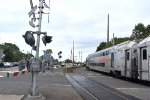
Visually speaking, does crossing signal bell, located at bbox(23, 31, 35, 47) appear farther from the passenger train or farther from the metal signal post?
the passenger train

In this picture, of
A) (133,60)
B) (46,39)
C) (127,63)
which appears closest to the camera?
(46,39)

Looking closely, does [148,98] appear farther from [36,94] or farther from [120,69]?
[120,69]

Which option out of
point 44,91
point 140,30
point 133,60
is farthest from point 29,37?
point 140,30

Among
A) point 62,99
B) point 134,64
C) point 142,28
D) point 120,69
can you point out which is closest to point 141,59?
point 134,64

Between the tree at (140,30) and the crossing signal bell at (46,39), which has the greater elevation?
the tree at (140,30)

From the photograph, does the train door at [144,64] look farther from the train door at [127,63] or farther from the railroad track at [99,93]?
the train door at [127,63]

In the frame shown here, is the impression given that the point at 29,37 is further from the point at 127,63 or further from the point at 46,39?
the point at 127,63

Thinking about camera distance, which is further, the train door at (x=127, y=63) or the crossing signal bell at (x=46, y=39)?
the train door at (x=127, y=63)

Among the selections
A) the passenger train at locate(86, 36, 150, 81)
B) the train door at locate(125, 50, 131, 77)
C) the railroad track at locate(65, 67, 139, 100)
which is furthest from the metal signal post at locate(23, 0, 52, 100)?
the train door at locate(125, 50, 131, 77)

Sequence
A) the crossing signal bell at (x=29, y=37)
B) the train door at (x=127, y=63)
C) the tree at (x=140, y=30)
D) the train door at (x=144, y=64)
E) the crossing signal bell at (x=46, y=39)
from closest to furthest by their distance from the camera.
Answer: the crossing signal bell at (x=29, y=37)
the crossing signal bell at (x=46, y=39)
the train door at (x=144, y=64)
the train door at (x=127, y=63)
the tree at (x=140, y=30)

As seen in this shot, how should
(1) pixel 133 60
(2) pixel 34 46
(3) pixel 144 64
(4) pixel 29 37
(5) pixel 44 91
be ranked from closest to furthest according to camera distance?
(4) pixel 29 37 < (2) pixel 34 46 < (5) pixel 44 91 < (3) pixel 144 64 < (1) pixel 133 60

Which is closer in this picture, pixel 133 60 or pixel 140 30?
pixel 133 60

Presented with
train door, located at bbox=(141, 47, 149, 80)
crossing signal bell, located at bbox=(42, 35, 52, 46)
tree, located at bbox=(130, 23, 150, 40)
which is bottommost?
train door, located at bbox=(141, 47, 149, 80)

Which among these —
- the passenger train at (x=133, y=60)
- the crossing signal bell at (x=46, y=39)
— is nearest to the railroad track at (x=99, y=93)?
the passenger train at (x=133, y=60)
